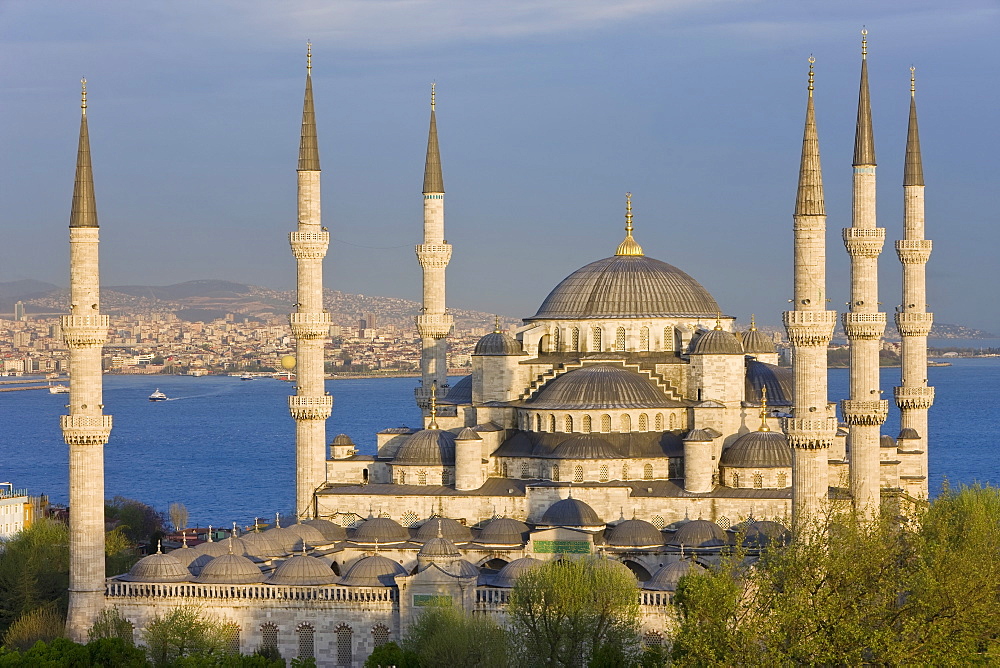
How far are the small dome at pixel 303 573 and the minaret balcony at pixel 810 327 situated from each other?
9372 millimetres

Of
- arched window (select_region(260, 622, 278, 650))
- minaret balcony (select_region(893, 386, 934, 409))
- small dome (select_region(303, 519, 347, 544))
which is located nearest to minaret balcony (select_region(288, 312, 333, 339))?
small dome (select_region(303, 519, 347, 544))

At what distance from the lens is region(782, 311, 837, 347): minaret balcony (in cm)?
3050

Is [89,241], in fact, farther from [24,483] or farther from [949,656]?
[24,483]

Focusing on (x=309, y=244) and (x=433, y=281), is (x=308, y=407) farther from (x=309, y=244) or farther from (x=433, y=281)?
(x=433, y=281)

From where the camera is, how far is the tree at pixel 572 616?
27.3m

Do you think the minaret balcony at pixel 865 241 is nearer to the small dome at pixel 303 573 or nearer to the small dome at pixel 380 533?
the small dome at pixel 380 533

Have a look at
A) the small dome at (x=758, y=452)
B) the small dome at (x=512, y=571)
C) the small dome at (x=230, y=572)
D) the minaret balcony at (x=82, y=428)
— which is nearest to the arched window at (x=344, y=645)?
the small dome at (x=230, y=572)

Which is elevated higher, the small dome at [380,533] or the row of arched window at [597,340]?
the row of arched window at [597,340]

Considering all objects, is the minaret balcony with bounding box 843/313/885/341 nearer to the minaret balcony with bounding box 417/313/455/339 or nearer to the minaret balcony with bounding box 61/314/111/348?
the minaret balcony with bounding box 417/313/455/339

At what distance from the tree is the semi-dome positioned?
8858mm

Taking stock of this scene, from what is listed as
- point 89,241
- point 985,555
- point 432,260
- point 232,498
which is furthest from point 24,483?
point 985,555

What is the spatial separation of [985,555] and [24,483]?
198 feet

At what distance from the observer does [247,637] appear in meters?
30.5

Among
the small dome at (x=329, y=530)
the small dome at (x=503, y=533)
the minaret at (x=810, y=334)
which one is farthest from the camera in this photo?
the small dome at (x=329, y=530)
